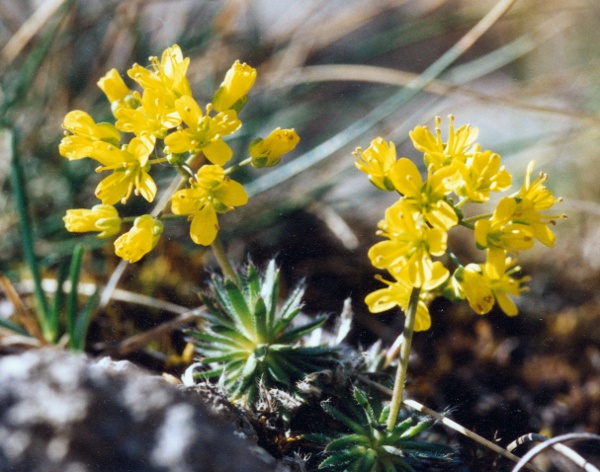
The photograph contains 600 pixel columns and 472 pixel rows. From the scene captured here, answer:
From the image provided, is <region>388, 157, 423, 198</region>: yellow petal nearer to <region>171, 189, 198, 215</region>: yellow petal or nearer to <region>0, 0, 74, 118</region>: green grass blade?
<region>171, 189, 198, 215</region>: yellow petal

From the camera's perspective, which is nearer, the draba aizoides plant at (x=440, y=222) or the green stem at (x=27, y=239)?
the draba aizoides plant at (x=440, y=222)

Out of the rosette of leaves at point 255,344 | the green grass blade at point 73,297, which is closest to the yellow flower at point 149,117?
the rosette of leaves at point 255,344

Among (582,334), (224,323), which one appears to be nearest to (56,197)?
(224,323)

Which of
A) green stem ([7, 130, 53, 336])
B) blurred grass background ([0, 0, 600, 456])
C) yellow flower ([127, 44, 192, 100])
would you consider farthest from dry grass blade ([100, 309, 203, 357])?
yellow flower ([127, 44, 192, 100])

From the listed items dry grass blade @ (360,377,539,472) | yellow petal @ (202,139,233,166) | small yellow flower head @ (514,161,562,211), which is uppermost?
yellow petal @ (202,139,233,166)

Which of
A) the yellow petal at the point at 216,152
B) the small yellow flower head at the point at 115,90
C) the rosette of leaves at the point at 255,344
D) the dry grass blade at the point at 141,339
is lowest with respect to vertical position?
the dry grass blade at the point at 141,339

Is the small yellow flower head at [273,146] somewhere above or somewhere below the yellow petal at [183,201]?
above

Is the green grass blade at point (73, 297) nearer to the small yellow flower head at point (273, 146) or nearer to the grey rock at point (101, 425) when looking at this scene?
the grey rock at point (101, 425)
